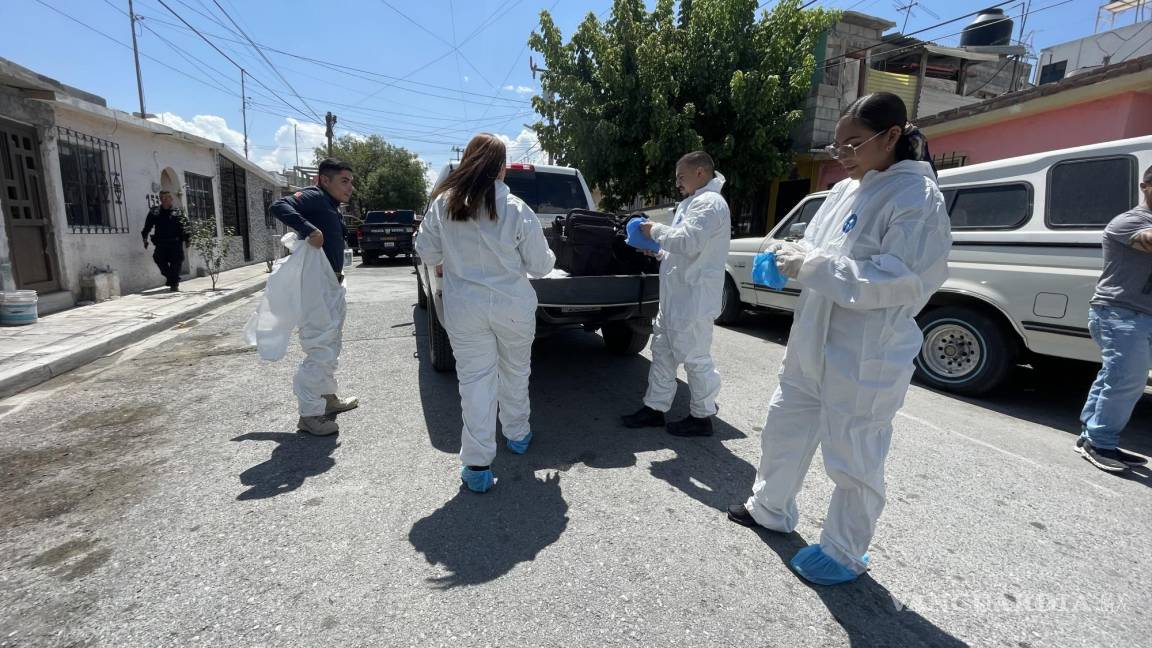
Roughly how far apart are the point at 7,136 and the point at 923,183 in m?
9.78

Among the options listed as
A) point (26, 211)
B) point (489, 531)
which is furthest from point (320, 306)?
point (26, 211)

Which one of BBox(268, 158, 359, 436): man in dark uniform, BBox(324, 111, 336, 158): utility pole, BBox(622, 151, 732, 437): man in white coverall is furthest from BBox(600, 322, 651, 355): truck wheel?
BBox(324, 111, 336, 158): utility pole

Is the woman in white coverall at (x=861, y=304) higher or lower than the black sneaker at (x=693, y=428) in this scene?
higher

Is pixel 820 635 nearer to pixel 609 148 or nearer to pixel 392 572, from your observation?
pixel 392 572

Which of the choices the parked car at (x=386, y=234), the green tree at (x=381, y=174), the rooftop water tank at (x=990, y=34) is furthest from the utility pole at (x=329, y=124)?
the rooftop water tank at (x=990, y=34)

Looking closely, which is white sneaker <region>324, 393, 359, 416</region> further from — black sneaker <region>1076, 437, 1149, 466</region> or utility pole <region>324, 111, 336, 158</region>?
utility pole <region>324, 111, 336, 158</region>

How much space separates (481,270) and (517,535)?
4.20 feet

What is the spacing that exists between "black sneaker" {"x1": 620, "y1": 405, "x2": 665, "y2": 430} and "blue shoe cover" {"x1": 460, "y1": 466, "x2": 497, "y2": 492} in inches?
47.5

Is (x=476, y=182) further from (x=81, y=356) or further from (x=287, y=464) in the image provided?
(x=81, y=356)

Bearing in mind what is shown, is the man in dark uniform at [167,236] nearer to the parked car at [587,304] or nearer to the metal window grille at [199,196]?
the metal window grille at [199,196]

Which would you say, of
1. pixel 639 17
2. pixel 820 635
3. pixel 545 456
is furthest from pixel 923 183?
pixel 639 17

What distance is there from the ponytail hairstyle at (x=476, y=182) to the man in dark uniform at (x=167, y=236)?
8.76 meters

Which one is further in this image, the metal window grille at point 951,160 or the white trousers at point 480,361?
the metal window grille at point 951,160

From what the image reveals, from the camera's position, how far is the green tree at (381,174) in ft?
123
